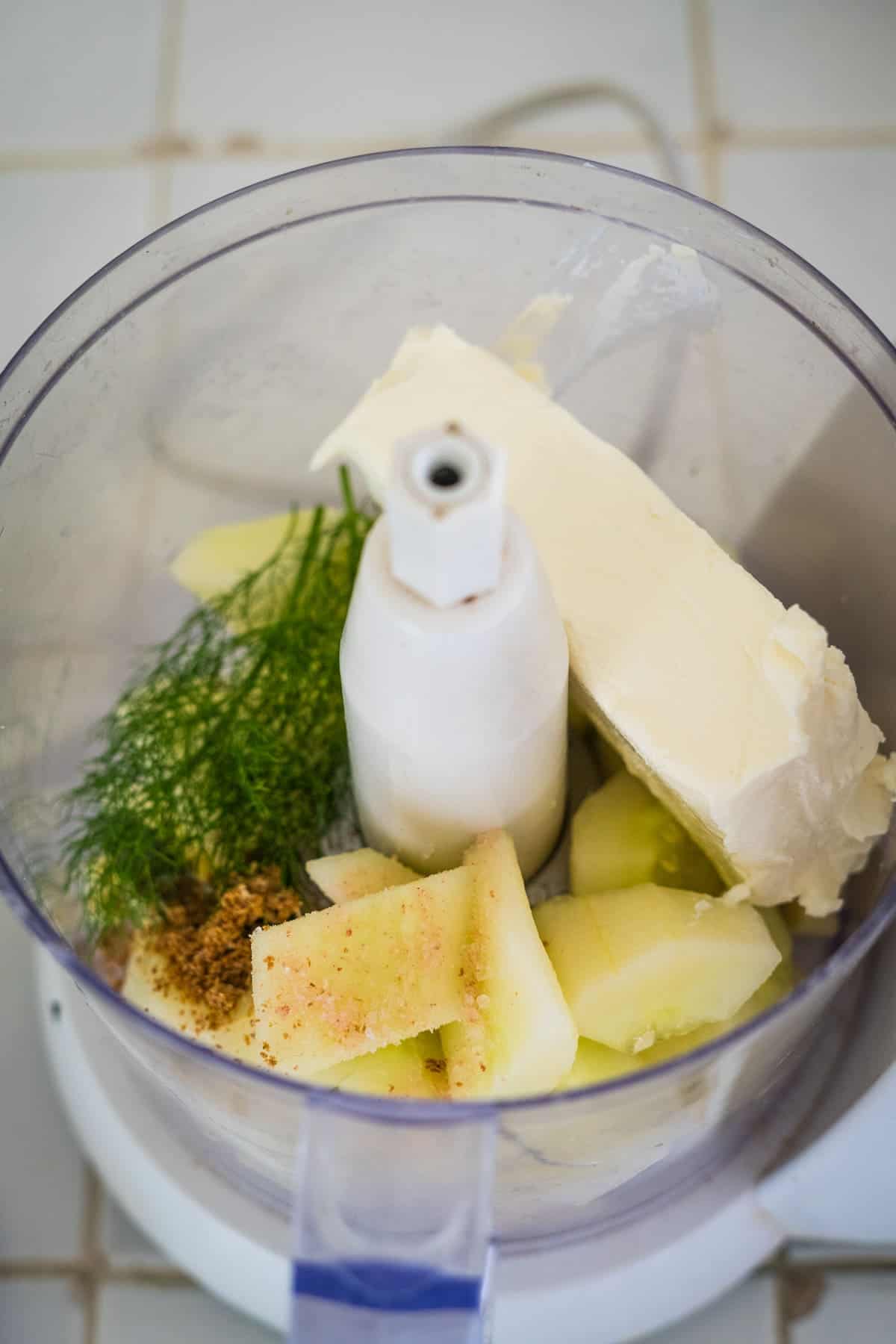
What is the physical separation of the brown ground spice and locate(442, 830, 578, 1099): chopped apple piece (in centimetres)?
9

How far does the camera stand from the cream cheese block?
0.44 meters

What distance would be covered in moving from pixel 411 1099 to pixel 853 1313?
1.03 feet

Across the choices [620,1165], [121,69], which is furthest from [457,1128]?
[121,69]

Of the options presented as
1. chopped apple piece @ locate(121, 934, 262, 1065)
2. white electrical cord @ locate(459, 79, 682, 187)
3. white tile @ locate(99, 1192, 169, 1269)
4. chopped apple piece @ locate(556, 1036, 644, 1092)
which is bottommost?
white tile @ locate(99, 1192, 169, 1269)

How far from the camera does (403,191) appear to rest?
0.54 meters

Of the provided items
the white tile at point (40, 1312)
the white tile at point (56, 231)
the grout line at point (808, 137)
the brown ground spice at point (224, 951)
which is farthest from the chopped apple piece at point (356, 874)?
the grout line at point (808, 137)

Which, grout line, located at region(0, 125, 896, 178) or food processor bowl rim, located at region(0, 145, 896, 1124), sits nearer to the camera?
food processor bowl rim, located at region(0, 145, 896, 1124)

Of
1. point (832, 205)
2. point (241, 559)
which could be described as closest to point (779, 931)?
point (241, 559)

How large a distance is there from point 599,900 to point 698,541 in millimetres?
132

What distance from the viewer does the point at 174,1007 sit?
50 centimetres

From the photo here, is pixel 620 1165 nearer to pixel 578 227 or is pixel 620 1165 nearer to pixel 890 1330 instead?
pixel 890 1330

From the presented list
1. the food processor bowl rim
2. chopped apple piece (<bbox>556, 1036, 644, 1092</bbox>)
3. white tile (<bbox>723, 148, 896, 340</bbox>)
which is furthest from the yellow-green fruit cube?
white tile (<bbox>723, 148, 896, 340</bbox>)

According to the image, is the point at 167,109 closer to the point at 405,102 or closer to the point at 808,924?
the point at 405,102

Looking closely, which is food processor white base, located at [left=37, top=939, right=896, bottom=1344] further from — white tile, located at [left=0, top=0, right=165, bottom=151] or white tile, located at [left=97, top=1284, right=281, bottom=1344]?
white tile, located at [left=0, top=0, right=165, bottom=151]
